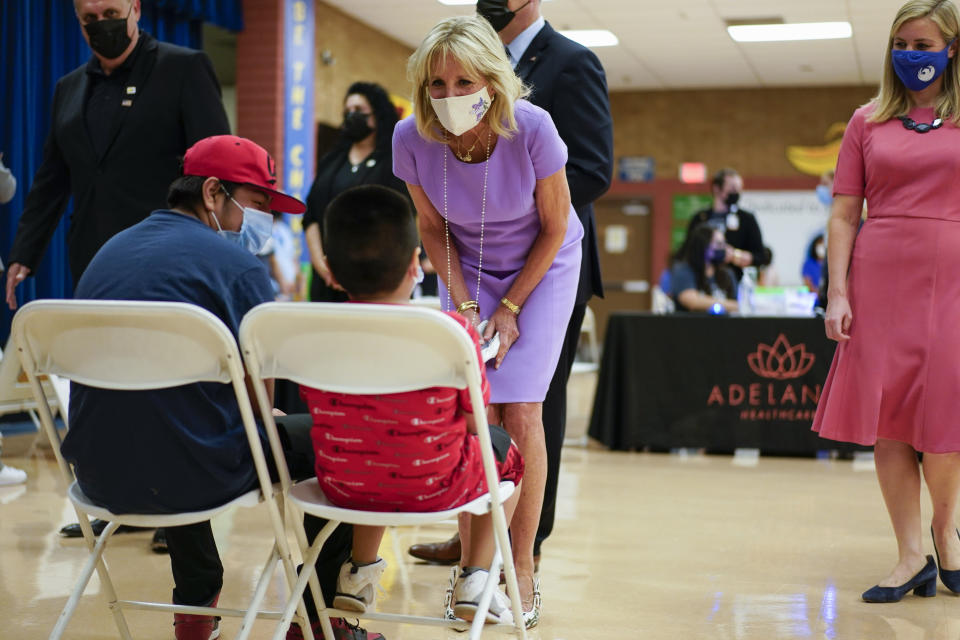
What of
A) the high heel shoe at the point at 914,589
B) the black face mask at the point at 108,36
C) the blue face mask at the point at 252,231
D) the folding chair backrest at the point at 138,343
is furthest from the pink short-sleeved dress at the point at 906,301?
the black face mask at the point at 108,36

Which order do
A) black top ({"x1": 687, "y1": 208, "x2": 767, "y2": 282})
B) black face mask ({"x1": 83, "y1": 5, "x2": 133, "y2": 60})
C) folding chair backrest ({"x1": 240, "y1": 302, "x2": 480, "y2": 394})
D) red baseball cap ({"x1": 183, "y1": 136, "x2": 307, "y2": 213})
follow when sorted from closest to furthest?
folding chair backrest ({"x1": 240, "y1": 302, "x2": 480, "y2": 394}) → red baseball cap ({"x1": 183, "y1": 136, "x2": 307, "y2": 213}) → black face mask ({"x1": 83, "y1": 5, "x2": 133, "y2": 60}) → black top ({"x1": 687, "y1": 208, "x2": 767, "y2": 282})

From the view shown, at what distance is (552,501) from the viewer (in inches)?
121

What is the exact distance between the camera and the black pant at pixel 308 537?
2.03m

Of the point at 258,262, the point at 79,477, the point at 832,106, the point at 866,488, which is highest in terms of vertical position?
the point at 832,106

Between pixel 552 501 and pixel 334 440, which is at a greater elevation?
pixel 334 440

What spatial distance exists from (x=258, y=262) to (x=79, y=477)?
0.53m

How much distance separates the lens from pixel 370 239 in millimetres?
1792

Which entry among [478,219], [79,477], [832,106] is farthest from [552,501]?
[832,106]

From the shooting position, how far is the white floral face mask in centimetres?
226

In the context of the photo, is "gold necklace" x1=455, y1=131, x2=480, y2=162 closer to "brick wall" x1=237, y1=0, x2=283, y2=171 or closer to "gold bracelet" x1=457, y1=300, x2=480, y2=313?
"gold bracelet" x1=457, y1=300, x2=480, y2=313

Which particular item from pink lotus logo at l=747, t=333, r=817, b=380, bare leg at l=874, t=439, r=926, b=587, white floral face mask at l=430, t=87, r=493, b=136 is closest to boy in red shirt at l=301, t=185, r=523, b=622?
white floral face mask at l=430, t=87, r=493, b=136

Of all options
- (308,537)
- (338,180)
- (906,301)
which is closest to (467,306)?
(308,537)

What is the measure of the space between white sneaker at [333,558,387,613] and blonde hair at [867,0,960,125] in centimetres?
181

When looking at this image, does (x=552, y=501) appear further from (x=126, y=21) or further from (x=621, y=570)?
(x=126, y=21)
